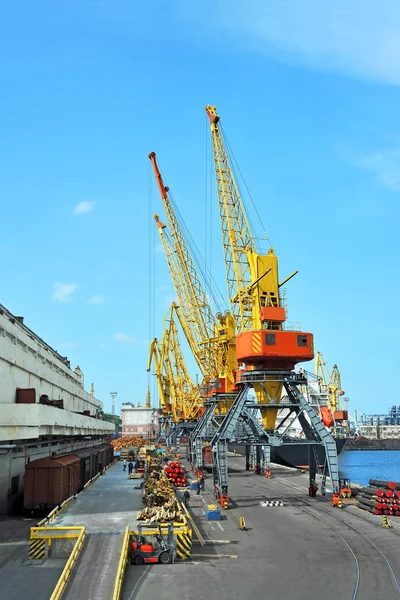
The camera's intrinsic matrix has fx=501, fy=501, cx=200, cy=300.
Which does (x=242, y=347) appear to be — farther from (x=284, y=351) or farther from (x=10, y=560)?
(x=10, y=560)

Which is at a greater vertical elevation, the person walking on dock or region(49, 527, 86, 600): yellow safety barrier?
region(49, 527, 86, 600): yellow safety barrier

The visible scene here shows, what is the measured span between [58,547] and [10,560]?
7.71 ft

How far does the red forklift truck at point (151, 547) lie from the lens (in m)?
25.0

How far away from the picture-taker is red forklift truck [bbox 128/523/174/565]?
25.0 m

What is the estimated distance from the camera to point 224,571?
23891mm

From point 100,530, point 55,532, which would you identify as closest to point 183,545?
point 100,530

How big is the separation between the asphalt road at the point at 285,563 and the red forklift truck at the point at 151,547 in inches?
Answer: 22.2

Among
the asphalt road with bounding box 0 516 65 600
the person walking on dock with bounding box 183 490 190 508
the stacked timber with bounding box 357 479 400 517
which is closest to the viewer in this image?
the asphalt road with bounding box 0 516 65 600

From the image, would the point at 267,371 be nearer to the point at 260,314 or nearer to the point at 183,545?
the point at 260,314

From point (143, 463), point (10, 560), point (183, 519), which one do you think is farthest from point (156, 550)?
point (143, 463)

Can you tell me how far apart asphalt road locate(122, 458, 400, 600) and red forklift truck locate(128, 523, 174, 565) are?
56cm

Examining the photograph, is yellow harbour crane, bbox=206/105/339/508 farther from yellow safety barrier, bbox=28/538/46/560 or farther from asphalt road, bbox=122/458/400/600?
yellow safety barrier, bbox=28/538/46/560

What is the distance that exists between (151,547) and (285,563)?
6.85 meters

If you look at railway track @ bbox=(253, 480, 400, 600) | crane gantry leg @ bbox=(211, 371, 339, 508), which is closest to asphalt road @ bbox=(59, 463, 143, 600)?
crane gantry leg @ bbox=(211, 371, 339, 508)
